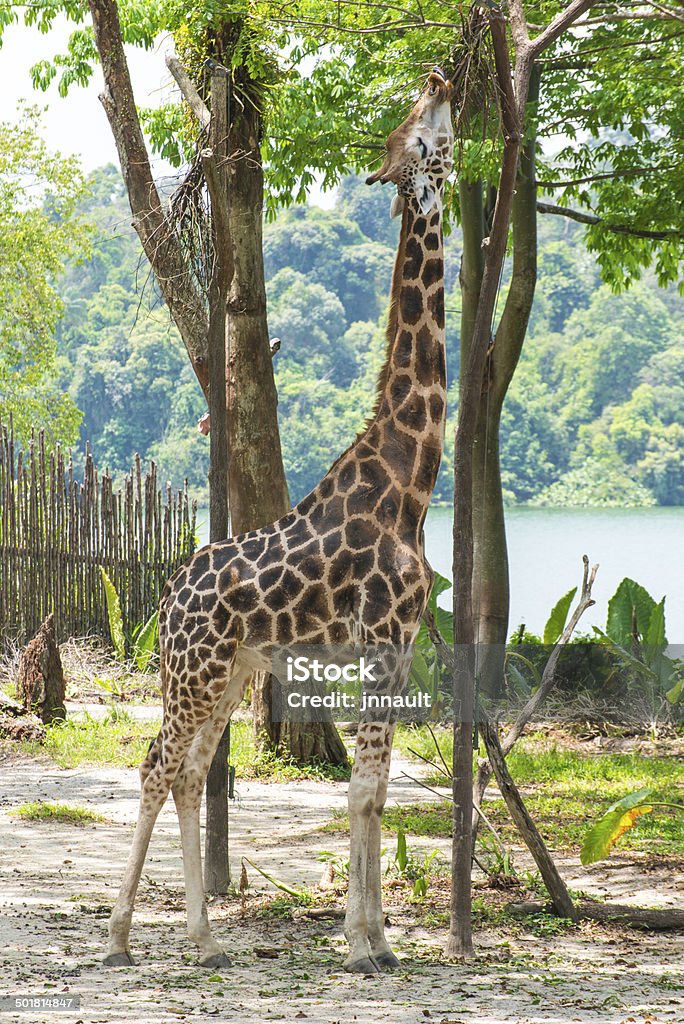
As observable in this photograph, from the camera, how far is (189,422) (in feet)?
156

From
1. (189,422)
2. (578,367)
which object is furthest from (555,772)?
(578,367)

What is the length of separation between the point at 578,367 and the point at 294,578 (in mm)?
48337

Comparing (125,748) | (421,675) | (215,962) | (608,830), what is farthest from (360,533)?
(421,675)

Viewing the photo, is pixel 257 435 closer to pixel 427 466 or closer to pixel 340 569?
pixel 427 466

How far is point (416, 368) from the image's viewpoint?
5.37 meters

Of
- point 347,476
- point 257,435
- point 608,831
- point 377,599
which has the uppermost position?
point 257,435

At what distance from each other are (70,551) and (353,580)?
9.31 m

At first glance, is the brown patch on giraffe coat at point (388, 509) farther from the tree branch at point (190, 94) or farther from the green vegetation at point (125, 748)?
the green vegetation at point (125, 748)

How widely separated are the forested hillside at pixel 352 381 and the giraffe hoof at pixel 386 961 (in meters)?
39.0

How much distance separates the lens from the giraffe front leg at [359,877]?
484 cm

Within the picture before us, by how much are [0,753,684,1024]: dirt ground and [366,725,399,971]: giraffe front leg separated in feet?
0.45

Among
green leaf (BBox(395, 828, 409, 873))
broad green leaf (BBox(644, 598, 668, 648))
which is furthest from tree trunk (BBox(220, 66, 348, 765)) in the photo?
broad green leaf (BBox(644, 598, 668, 648))

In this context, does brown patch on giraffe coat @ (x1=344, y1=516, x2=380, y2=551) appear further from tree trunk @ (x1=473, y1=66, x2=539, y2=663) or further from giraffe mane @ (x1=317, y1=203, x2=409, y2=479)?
tree trunk @ (x1=473, y1=66, x2=539, y2=663)

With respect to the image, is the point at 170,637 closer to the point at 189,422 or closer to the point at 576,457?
the point at 189,422
